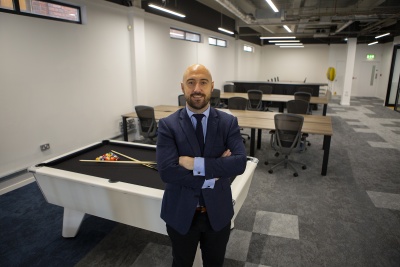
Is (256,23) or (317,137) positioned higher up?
(256,23)

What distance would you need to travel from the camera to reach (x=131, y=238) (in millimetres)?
2656

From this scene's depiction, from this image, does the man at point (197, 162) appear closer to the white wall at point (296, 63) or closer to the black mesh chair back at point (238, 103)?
the black mesh chair back at point (238, 103)

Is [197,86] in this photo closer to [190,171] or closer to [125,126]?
[190,171]

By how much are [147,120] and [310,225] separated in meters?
3.16

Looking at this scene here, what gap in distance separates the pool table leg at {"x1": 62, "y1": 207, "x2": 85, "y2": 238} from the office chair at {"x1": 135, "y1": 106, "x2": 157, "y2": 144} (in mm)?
2416

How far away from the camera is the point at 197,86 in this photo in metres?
1.31

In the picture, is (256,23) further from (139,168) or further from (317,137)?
(139,168)

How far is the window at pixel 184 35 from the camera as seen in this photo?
734 centimetres

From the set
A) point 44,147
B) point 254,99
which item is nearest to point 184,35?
point 254,99

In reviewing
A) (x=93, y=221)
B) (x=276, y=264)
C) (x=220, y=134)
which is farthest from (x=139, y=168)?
(x=276, y=264)

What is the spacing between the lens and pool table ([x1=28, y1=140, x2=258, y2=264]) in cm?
196

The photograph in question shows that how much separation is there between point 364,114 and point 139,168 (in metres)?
9.47

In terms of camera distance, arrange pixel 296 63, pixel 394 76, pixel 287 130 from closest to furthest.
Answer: pixel 287 130 < pixel 394 76 < pixel 296 63

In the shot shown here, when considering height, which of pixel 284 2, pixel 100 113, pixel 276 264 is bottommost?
pixel 276 264
